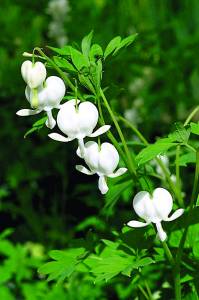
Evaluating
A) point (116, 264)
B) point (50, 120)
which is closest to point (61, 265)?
point (116, 264)

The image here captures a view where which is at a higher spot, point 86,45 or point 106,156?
point 86,45

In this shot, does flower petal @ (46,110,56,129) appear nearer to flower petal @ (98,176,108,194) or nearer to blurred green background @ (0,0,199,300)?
flower petal @ (98,176,108,194)

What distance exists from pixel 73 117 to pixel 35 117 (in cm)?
204

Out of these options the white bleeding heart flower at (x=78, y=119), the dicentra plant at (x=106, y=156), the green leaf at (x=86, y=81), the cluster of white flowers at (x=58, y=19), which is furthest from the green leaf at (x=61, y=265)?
the cluster of white flowers at (x=58, y=19)

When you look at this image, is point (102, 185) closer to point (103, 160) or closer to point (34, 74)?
point (103, 160)

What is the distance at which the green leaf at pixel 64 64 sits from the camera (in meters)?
1.55

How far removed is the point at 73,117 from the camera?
146 centimetres

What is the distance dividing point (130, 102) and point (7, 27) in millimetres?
979

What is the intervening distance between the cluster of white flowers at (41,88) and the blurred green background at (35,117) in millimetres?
1744

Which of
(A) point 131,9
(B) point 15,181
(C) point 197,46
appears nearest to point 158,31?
(C) point 197,46

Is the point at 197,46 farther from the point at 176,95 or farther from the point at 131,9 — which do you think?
the point at 131,9

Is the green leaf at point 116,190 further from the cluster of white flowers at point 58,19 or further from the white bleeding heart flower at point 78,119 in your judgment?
the cluster of white flowers at point 58,19

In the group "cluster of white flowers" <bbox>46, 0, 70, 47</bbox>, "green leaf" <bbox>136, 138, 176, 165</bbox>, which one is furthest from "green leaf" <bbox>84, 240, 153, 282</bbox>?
"cluster of white flowers" <bbox>46, 0, 70, 47</bbox>

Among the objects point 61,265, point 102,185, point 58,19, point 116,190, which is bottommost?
point 61,265
